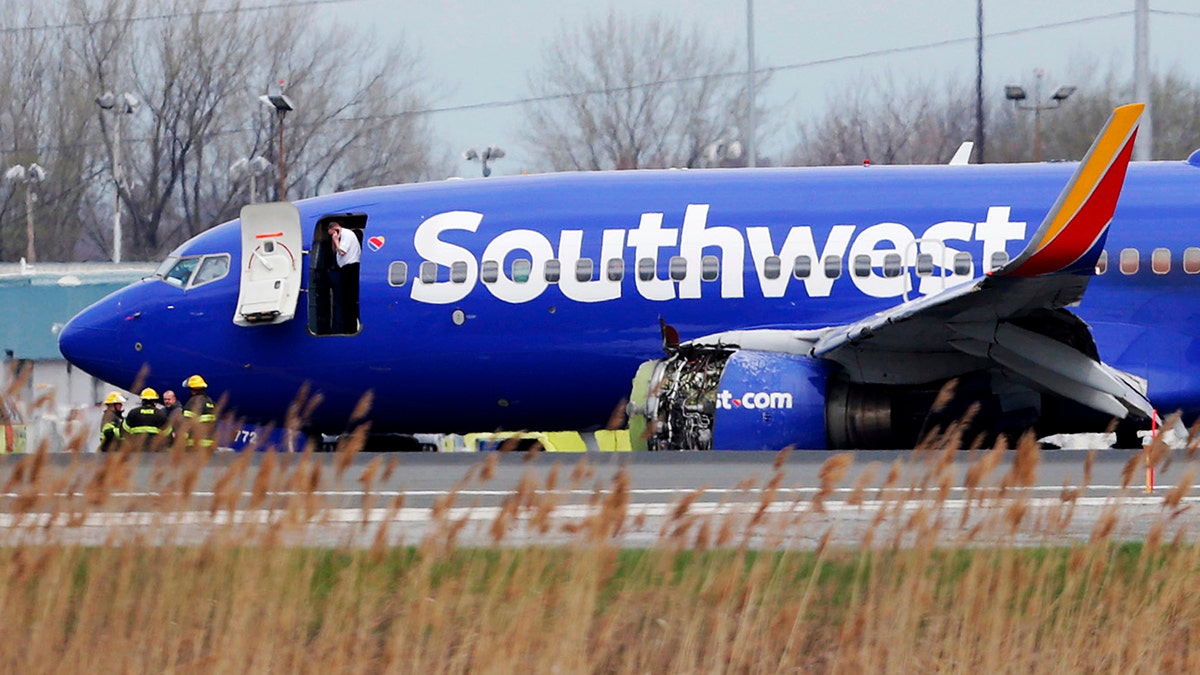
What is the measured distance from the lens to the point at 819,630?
24.5ft

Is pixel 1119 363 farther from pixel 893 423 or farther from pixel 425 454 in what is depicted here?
pixel 425 454

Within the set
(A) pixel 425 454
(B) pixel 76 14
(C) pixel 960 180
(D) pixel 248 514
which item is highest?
(B) pixel 76 14

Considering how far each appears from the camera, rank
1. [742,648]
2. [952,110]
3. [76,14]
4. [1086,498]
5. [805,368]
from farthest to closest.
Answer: [952,110] → [76,14] → [805,368] → [1086,498] → [742,648]

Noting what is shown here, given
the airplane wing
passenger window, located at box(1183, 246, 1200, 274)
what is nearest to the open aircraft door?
the airplane wing

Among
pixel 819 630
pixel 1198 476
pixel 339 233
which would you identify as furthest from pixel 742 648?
pixel 339 233

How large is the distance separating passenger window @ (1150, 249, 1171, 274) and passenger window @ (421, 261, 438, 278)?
7253 millimetres

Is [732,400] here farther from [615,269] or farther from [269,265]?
[269,265]

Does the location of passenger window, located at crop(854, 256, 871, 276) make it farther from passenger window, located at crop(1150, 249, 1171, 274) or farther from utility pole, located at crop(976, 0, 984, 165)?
utility pole, located at crop(976, 0, 984, 165)

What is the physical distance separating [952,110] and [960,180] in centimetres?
4848

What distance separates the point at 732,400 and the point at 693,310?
5.29ft

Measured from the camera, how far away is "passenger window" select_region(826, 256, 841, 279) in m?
17.5

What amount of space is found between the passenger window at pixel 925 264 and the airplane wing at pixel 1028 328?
60 centimetres

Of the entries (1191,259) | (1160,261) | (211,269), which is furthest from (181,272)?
(1191,259)

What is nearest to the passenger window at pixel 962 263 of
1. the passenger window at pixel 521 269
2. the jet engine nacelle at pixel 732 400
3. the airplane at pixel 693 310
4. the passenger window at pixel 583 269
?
the airplane at pixel 693 310
